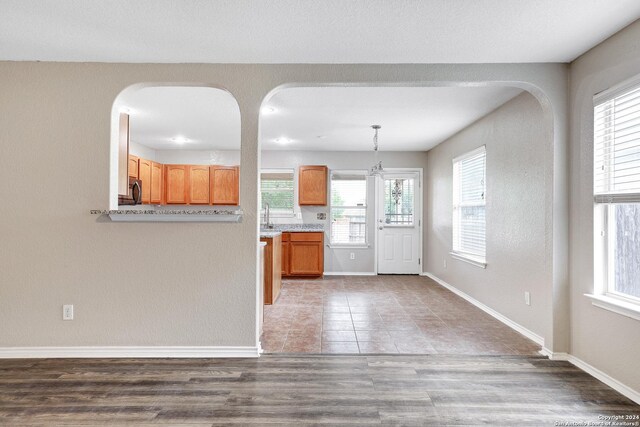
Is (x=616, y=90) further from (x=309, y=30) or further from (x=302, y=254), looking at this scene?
(x=302, y=254)

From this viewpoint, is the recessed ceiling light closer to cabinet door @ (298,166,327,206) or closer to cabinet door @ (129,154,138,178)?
cabinet door @ (129,154,138,178)

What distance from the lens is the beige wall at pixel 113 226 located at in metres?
2.86

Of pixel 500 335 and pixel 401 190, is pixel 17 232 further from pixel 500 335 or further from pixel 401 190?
pixel 401 190

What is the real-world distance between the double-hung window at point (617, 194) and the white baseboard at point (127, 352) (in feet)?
8.63

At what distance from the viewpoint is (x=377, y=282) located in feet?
20.3

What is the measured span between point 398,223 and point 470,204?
6.99 ft

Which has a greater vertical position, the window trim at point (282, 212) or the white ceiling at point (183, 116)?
the white ceiling at point (183, 116)

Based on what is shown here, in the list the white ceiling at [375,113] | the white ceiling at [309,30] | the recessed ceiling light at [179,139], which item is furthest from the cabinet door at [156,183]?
the white ceiling at [309,30]

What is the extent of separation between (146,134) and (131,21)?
365 cm

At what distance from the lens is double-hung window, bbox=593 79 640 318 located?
2.32 metres

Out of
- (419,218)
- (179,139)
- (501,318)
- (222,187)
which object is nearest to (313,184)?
(222,187)

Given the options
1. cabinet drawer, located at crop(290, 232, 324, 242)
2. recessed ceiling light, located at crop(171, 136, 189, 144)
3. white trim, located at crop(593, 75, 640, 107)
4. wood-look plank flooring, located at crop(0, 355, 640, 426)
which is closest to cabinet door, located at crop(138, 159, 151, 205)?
recessed ceiling light, located at crop(171, 136, 189, 144)

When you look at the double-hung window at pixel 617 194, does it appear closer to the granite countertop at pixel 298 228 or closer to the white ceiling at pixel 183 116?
the white ceiling at pixel 183 116

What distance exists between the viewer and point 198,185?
266 inches
